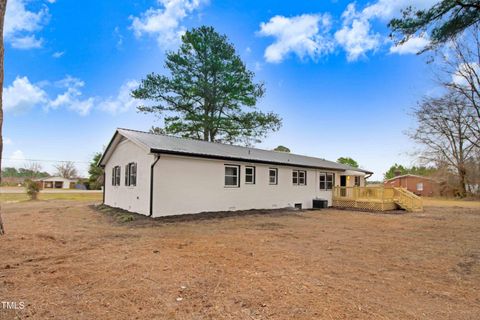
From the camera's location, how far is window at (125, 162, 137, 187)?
40.1ft

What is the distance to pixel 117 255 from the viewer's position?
532 cm

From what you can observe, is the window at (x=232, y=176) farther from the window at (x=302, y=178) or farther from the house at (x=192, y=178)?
the window at (x=302, y=178)

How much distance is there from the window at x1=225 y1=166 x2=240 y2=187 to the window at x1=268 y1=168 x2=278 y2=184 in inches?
89.8

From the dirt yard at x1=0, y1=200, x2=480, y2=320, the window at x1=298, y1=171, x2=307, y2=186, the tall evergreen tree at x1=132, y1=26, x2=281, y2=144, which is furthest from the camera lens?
the tall evergreen tree at x1=132, y1=26, x2=281, y2=144

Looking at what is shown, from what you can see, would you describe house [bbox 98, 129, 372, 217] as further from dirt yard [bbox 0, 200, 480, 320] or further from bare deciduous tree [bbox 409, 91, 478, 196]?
bare deciduous tree [bbox 409, 91, 478, 196]

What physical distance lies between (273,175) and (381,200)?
6.92 m

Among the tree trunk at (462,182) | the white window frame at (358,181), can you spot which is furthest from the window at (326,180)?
the tree trunk at (462,182)

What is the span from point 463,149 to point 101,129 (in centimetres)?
3741

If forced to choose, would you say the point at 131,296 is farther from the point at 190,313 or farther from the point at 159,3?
the point at 159,3

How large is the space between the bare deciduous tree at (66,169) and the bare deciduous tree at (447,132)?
239ft

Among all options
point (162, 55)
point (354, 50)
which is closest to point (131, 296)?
point (354, 50)

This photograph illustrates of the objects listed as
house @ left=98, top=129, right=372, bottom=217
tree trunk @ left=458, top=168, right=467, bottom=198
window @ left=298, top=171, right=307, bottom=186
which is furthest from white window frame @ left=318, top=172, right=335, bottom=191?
tree trunk @ left=458, top=168, right=467, bottom=198

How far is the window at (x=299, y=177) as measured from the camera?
16578 mm

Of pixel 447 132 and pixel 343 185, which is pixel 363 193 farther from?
pixel 447 132
